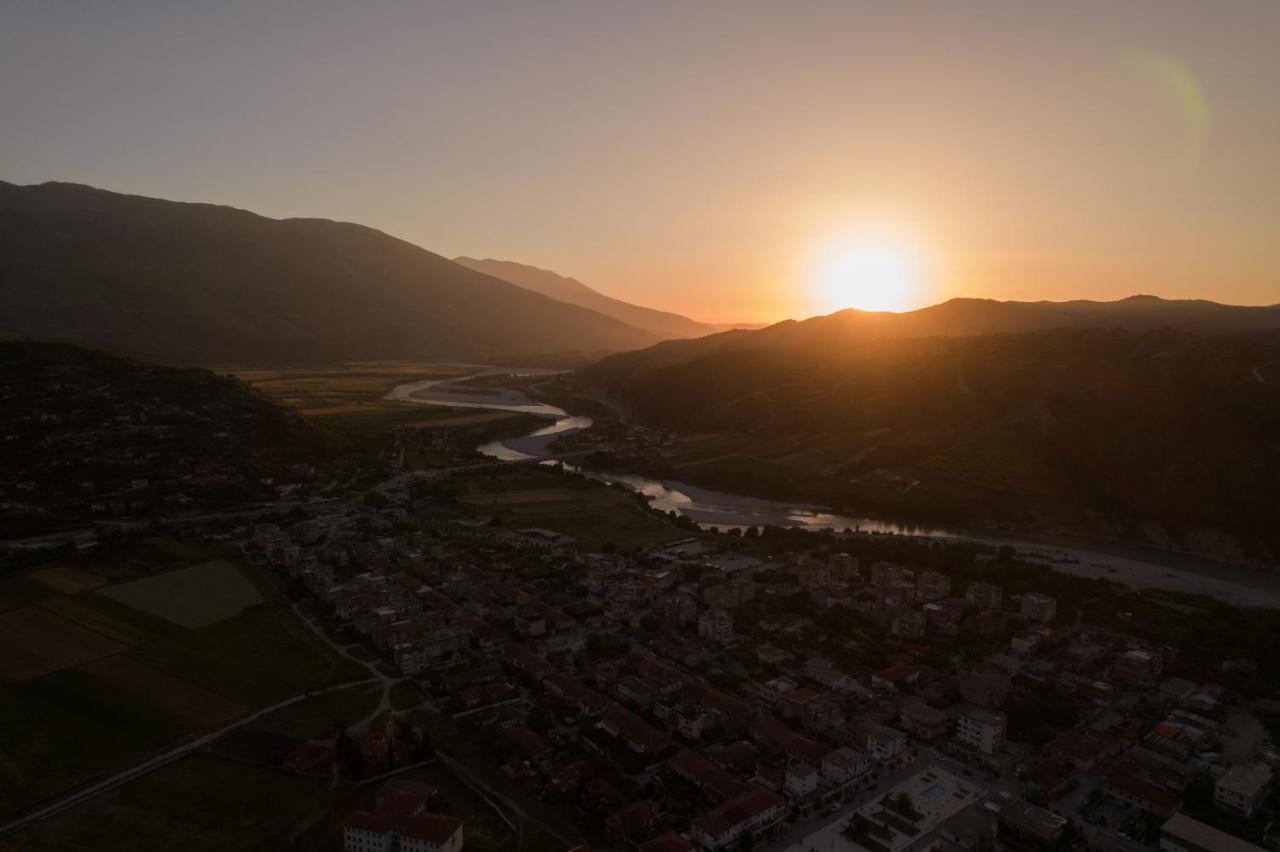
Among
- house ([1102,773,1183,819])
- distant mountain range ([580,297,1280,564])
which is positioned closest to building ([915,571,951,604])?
house ([1102,773,1183,819])

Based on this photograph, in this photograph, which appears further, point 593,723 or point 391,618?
point 391,618

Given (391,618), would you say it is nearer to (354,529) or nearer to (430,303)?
(354,529)

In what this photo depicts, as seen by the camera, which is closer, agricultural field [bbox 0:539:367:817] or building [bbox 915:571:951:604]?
agricultural field [bbox 0:539:367:817]

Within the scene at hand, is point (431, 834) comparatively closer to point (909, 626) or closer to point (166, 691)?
point (166, 691)

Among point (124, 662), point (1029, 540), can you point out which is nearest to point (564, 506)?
point (124, 662)

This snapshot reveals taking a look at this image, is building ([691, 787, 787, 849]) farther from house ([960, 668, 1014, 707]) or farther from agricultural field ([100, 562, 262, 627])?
agricultural field ([100, 562, 262, 627])

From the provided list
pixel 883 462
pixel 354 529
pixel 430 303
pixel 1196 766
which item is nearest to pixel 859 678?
pixel 1196 766

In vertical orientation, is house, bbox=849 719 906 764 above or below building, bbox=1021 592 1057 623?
below
